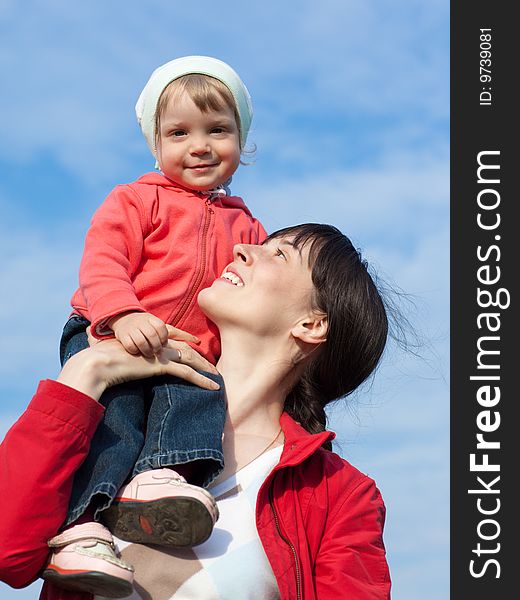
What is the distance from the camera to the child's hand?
13.6 feet

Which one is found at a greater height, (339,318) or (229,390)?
(339,318)

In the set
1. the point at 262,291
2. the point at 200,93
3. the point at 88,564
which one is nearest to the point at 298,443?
the point at 262,291

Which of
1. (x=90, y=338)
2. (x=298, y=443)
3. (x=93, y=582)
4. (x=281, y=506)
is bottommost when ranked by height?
(x=93, y=582)

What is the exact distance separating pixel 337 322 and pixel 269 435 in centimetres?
64

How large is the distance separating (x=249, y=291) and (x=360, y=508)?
Result: 1.07 meters

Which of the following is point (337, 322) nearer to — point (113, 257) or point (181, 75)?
point (113, 257)

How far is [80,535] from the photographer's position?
3744 millimetres

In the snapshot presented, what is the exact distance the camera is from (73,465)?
3814 millimetres

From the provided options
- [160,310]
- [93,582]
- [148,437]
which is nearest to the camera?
[93,582]

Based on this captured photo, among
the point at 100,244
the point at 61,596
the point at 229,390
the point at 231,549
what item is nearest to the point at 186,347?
the point at 229,390

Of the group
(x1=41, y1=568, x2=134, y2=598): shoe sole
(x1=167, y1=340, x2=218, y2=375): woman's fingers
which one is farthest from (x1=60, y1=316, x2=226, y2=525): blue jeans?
(x1=41, y1=568, x2=134, y2=598): shoe sole

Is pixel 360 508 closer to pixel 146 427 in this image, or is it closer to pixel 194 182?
pixel 146 427

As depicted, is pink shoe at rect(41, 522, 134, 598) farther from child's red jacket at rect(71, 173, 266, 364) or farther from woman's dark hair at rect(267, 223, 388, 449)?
woman's dark hair at rect(267, 223, 388, 449)

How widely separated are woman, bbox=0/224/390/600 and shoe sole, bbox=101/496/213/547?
13cm
